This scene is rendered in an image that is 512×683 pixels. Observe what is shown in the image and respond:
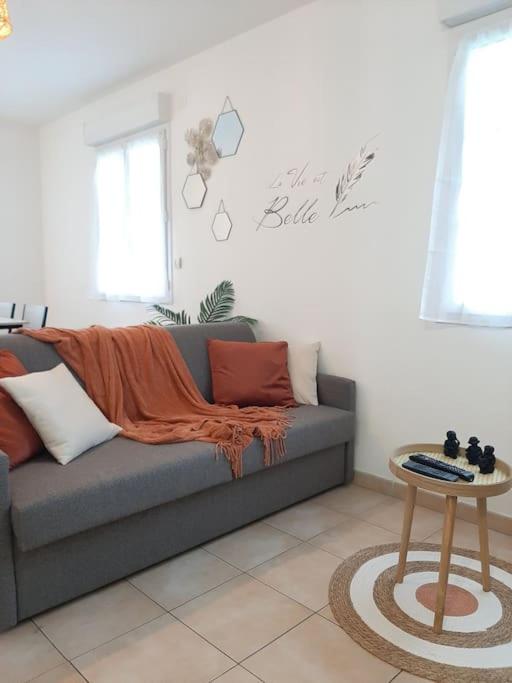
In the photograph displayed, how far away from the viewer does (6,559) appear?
64.5 inches

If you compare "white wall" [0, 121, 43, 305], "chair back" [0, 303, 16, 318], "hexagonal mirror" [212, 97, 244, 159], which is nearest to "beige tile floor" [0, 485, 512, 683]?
"hexagonal mirror" [212, 97, 244, 159]

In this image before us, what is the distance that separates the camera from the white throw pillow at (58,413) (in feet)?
6.50

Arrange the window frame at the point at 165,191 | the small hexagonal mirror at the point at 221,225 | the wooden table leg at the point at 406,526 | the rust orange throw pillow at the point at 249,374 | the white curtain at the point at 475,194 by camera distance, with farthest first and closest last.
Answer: the window frame at the point at 165,191 → the small hexagonal mirror at the point at 221,225 → the rust orange throw pillow at the point at 249,374 → the white curtain at the point at 475,194 → the wooden table leg at the point at 406,526

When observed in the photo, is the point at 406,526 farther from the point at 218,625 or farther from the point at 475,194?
the point at 475,194

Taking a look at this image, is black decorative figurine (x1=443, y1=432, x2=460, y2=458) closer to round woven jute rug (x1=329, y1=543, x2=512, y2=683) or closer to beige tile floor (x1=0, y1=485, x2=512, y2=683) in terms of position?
round woven jute rug (x1=329, y1=543, x2=512, y2=683)

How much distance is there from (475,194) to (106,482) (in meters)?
1.91

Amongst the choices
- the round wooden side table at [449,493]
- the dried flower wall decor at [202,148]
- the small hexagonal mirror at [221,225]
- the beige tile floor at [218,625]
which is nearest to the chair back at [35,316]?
the small hexagonal mirror at [221,225]

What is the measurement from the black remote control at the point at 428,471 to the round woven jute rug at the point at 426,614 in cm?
48

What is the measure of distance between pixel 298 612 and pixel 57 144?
4.84 metres

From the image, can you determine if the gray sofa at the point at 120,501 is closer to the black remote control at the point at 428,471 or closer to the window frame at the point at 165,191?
the black remote control at the point at 428,471

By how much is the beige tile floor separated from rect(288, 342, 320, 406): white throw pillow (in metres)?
0.80

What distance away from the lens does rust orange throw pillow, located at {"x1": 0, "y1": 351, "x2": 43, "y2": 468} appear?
1914mm

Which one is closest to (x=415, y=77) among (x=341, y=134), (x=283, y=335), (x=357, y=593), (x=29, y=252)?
(x=341, y=134)

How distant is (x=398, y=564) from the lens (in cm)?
195
